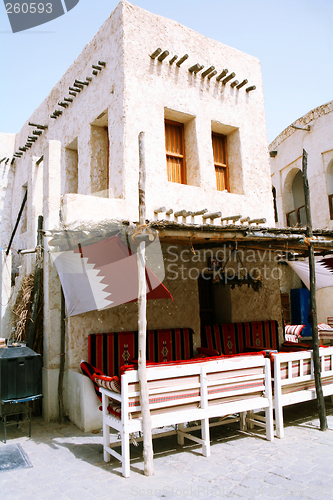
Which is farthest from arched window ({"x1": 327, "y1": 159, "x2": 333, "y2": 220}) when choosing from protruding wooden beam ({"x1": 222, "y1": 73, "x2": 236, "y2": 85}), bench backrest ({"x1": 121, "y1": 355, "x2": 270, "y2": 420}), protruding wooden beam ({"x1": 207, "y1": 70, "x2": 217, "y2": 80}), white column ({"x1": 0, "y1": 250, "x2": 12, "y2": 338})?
white column ({"x1": 0, "y1": 250, "x2": 12, "y2": 338})

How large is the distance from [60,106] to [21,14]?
3.88 m

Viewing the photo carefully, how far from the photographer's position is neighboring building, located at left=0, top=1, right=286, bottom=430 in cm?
668

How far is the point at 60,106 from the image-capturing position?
9547 mm

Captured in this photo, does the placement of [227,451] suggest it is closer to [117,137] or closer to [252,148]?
[117,137]

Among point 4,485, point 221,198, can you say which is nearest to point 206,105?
point 221,198

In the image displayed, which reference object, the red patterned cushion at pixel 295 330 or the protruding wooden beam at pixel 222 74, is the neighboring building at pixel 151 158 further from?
the red patterned cushion at pixel 295 330

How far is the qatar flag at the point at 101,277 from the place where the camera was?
5500 millimetres

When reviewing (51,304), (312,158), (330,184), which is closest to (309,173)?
(312,158)

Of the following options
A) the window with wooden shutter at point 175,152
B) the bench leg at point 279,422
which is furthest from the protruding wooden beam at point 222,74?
the bench leg at point 279,422

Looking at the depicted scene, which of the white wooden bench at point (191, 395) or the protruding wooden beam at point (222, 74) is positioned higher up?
the protruding wooden beam at point (222, 74)

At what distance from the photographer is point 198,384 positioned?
486 cm

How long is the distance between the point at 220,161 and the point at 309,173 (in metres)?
7.16

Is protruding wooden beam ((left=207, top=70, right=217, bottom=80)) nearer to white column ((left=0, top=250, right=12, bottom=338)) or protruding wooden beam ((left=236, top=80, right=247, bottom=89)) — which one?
protruding wooden beam ((left=236, top=80, right=247, bottom=89))

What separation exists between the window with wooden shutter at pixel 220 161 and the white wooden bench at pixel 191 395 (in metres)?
4.56
